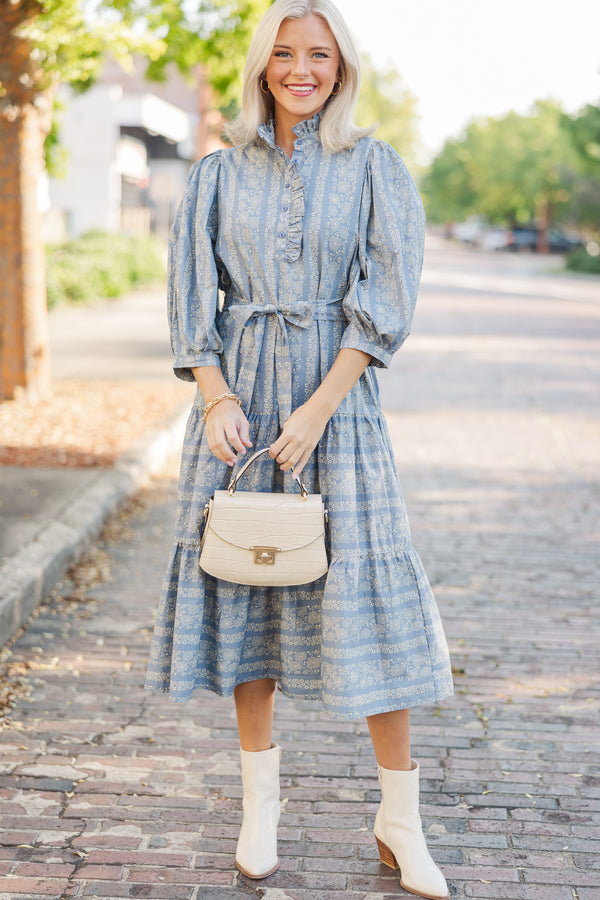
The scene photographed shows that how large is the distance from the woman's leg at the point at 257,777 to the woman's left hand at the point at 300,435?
0.64 m

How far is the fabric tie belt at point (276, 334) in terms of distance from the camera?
2.49 metres

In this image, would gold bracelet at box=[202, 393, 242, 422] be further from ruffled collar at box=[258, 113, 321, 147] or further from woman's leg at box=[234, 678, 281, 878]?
woman's leg at box=[234, 678, 281, 878]

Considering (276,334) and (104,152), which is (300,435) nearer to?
(276,334)

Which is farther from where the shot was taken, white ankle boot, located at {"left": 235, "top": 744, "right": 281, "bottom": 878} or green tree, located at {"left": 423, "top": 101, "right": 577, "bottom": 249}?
green tree, located at {"left": 423, "top": 101, "right": 577, "bottom": 249}

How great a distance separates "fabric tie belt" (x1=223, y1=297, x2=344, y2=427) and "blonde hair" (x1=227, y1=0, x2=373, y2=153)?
1.26ft

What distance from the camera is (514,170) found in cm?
6931

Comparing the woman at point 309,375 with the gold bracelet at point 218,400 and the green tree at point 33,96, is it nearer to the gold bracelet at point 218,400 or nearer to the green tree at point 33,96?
the gold bracelet at point 218,400

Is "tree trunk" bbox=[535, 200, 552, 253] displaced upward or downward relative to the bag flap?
downward

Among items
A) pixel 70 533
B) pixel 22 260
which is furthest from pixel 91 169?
pixel 70 533

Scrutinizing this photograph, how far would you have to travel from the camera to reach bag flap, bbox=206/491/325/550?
237cm

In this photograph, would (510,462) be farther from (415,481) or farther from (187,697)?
(187,697)

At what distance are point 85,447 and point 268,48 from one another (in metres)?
5.02

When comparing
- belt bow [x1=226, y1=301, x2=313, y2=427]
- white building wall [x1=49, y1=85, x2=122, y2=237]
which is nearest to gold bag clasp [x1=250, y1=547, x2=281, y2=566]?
belt bow [x1=226, y1=301, x2=313, y2=427]

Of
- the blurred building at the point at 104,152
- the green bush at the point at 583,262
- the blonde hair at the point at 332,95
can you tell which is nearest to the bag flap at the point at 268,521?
the blonde hair at the point at 332,95
